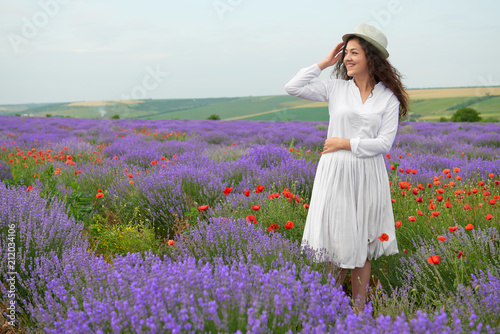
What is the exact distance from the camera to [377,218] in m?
2.20

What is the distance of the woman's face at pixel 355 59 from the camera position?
221cm

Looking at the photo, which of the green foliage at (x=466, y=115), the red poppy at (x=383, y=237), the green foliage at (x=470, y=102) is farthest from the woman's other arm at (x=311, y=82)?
the green foliage at (x=470, y=102)

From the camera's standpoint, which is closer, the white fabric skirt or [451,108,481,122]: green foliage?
the white fabric skirt

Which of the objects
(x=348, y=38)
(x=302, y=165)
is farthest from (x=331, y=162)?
(x=302, y=165)

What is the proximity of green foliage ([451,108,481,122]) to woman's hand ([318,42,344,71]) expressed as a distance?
30471 millimetres

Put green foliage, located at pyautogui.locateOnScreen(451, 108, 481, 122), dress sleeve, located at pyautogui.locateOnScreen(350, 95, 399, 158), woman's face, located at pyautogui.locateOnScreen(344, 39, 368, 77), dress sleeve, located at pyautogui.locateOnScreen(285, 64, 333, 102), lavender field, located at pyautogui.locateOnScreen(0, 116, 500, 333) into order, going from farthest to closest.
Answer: green foliage, located at pyautogui.locateOnScreen(451, 108, 481, 122) → dress sleeve, located at pyautogui.locateOnScreen(285, 64, 333, 102) → woman's face, located at pyautogui.locateOnScreen(344, 39, 368, 77) → dress sleeve, located at pyautogui.locateOnScreen(350, 95, 399, 158) → lavender field, located at pyautogui.locateOnScreen(0, 116, 500, 333)

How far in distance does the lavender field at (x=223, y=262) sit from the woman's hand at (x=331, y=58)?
3.21ft

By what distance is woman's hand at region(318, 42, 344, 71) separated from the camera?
2359mm

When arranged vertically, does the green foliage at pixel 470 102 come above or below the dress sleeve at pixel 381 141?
above

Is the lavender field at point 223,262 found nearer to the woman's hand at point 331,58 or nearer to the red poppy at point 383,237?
the red poppy at point 383,237

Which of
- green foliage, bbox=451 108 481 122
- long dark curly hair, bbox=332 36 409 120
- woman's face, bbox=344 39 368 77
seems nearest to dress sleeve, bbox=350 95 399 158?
long dark curly hair, bbox=332 36 409 120

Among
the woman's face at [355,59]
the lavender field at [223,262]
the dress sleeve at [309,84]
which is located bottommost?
the lavender field at [223,262]

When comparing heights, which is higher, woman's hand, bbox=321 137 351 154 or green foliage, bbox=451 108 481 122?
woman's hand, bbox=321 137 351 154

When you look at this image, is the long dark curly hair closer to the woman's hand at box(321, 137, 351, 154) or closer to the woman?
the woman
